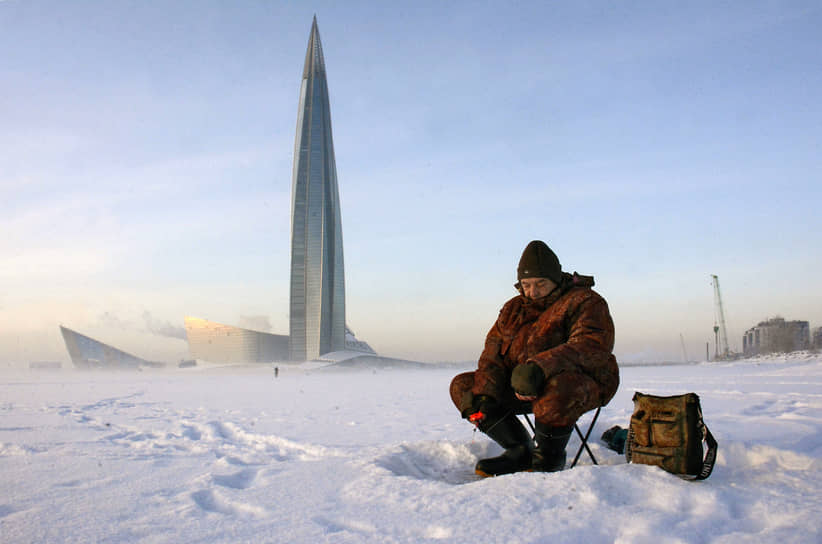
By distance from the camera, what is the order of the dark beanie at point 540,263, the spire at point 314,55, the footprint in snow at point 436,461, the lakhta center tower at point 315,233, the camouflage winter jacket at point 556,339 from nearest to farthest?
1. the camouflage winter jacket at point 556,339
2. the dark beanie at point 540,263
3. the footprint in snow at point 436,461
4. the lakhta center tower at point 315,233
5. the spire at point 314,55

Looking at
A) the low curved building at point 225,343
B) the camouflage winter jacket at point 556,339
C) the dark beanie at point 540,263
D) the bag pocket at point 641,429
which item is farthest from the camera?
the low curved building at point 225,343

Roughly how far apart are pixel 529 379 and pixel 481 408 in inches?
22.4

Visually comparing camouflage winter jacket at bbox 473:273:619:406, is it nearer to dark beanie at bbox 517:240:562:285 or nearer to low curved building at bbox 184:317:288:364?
dark beanie at bbox 517:240:562:285

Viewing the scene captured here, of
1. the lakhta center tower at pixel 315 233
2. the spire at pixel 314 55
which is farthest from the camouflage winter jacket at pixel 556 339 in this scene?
the spire at pixel 314 55

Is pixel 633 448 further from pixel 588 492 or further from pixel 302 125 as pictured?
pixel 302 125

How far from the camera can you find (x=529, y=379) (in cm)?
237

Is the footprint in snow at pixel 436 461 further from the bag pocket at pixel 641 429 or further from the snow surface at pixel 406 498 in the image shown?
the bag pocket at pixel 641 429

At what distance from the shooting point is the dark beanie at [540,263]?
2867 mm

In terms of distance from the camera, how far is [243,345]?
286 ft

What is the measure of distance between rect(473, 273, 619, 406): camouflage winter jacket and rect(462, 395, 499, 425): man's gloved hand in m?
0.04

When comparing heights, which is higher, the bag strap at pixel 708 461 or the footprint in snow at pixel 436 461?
the bag strap at pixel 708 461

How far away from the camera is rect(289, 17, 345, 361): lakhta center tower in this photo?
72.1 meters

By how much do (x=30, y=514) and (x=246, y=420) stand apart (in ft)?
15.4

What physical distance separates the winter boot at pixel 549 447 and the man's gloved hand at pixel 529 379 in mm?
225
